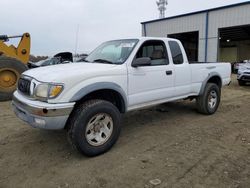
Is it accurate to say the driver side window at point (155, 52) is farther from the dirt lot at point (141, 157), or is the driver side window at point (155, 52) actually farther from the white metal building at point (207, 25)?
the white metal building at point (207, 25)

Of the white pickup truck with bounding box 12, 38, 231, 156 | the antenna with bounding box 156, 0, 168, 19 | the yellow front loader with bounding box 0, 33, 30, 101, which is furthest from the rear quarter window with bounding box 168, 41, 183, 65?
the antenna with bounding box 156, 0, 168, 19

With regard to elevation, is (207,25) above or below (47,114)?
above

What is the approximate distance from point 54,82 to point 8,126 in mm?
2605

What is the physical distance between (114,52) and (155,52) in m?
0.90

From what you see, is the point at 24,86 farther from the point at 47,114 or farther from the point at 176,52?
the point at 176,52

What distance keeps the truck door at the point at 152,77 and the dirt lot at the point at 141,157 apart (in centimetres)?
77

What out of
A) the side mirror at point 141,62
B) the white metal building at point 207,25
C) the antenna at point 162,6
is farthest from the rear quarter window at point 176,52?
the antenna at point 162,6

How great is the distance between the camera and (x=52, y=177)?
3432 millimetres

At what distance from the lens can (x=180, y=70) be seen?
5.61m

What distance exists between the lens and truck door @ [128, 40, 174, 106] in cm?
465

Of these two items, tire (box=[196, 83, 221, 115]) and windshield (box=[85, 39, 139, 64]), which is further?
tire (box=[196, 83, 221, 115])

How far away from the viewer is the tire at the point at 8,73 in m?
8.19

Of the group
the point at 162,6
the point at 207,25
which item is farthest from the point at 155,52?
the point at 162,6

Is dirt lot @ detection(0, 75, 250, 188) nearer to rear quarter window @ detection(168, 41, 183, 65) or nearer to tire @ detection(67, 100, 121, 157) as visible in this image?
tire @ detection(67, 100, 121, 157)
